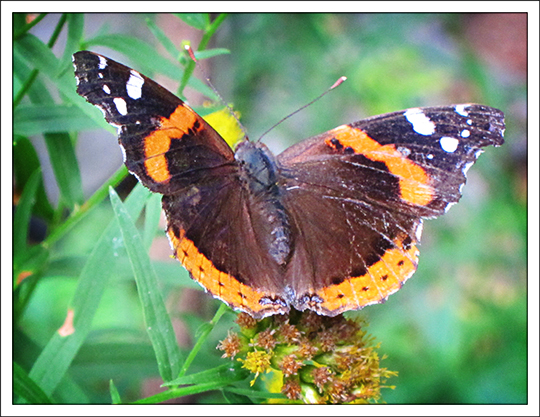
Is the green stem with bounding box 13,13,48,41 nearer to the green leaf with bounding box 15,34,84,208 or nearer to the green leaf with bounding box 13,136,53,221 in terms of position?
the green leaf with bounding box 15,34,84,208

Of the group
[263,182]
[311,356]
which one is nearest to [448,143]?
[263,182]

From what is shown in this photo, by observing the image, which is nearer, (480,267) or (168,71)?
(168,71)

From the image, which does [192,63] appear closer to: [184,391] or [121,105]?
[121,105]

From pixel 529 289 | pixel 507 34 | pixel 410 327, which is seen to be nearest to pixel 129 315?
pixel 410 327

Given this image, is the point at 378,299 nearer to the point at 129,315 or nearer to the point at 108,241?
the point at 108,241

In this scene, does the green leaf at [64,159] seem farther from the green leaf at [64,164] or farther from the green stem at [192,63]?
the green stem at [192,63]
